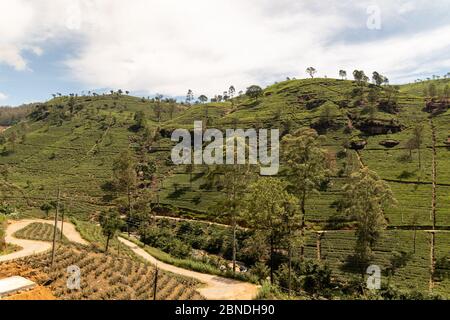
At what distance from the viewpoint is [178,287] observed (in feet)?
108

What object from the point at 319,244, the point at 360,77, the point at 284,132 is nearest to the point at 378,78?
the point at 360,77

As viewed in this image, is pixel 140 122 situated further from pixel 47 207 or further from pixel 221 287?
pixel 221 287

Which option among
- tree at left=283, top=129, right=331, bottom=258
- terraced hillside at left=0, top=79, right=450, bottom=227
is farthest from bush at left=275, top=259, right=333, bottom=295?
terraced hillside at left=0, top=79, right=450, bottom=227

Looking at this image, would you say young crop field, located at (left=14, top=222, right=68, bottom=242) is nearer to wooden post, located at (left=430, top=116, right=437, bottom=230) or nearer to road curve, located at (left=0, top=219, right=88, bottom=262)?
road curve, located at (left=0, top=219, right=88, bottom=262)

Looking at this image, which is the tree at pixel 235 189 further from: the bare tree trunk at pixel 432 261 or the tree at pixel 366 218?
the bare tree trunk at pixel 432 261

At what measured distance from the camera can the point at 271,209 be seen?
42656 mm

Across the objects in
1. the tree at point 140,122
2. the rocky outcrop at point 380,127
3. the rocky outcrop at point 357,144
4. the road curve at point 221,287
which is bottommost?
the road curve at point 221,287

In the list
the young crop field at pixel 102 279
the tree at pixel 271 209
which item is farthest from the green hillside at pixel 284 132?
the young crop field at pixel 102 279

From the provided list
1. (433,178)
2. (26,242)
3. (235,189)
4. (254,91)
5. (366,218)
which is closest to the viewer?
(26,242)

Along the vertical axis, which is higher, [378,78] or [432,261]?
[378,78]

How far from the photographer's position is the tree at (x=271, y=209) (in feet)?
139

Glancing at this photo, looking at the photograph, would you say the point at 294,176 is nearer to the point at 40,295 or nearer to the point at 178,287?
the point at 178,287
